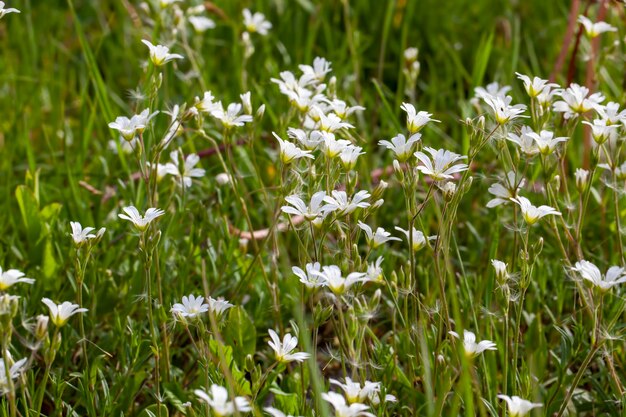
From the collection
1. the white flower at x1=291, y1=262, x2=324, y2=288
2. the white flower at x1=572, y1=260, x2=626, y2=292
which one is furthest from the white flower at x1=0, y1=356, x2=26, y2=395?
the white flower at x1=572, y1=260, x2=626, y2=292

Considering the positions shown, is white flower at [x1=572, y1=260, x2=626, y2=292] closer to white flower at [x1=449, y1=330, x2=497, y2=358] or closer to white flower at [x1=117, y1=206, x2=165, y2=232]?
white flower at [x1=449, y1=330, x2=497, y2=358]

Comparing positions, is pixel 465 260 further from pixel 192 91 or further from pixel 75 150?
pixel 75 150

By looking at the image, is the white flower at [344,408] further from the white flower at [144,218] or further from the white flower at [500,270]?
the white flower at [144,218]

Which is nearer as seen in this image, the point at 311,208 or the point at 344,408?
the point at 344,408

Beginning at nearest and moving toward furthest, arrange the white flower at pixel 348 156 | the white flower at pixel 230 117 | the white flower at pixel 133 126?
the white flower at pixel 348 156, the white flower at pixel 133 126, the white flower at pixel 230 117

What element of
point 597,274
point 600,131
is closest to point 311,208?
point 597,274

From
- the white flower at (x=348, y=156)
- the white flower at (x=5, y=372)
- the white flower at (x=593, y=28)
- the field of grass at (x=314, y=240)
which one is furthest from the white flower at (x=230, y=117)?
the white flower at (x=593, y=28)

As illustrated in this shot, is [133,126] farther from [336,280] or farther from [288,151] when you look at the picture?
[336,280]
